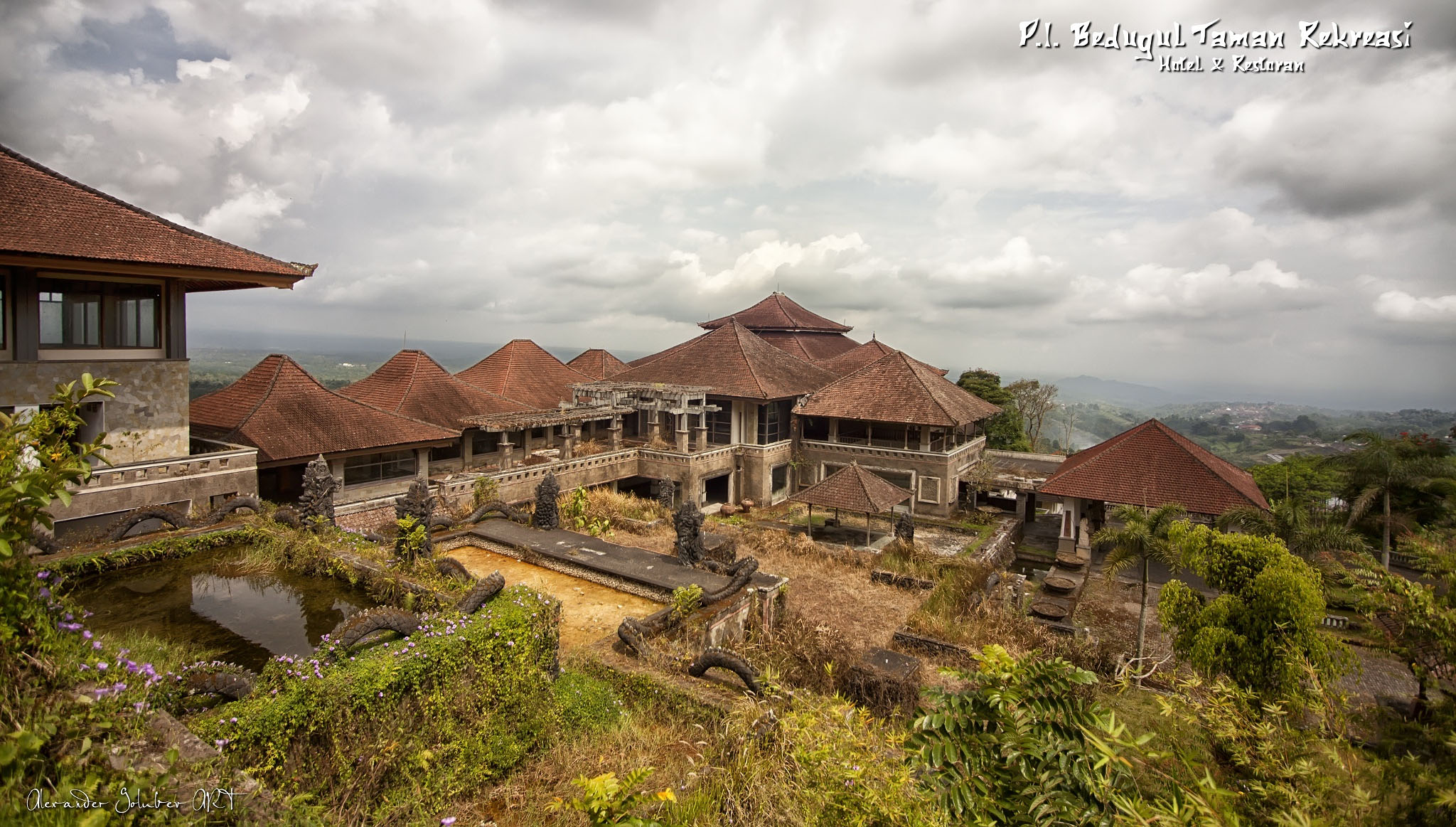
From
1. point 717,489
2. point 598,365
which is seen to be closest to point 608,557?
point 717,489

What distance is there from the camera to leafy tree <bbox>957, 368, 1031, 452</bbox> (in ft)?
141

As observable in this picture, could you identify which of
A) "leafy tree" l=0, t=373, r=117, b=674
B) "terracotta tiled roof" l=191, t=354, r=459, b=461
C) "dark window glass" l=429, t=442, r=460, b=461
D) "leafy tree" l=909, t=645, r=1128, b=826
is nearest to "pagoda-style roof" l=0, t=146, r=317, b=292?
"terracotta tiled roof" l=191, t=354, r=459, b=461

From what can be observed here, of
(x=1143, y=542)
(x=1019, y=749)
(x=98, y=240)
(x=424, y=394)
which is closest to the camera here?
(x=1019, y=749)

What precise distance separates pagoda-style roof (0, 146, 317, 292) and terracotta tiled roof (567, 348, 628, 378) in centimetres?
2130

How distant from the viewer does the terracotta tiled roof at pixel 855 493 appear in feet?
67.4

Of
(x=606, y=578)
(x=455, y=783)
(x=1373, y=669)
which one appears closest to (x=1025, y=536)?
(x=1373, y=669)

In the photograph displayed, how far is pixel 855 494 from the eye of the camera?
2094 cm

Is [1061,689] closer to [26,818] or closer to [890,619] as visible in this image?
[26,818]

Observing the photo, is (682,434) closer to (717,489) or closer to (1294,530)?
(717,489)

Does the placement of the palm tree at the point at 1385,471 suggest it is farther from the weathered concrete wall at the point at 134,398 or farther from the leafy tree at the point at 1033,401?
the weathered concrete wall at the point at 134,398

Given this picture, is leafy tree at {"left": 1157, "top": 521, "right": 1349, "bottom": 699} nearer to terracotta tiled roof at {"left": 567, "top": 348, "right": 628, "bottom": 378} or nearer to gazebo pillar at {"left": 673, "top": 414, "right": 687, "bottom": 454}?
gazebo pillar at {"left": 673, "top": 414, "right": 687, "bottom": 454}

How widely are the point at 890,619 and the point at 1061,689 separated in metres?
11.6

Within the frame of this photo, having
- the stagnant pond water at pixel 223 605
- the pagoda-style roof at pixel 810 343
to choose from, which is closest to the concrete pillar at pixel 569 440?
the stagnant pond water at pixel 223 605

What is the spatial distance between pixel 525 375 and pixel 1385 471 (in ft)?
107
